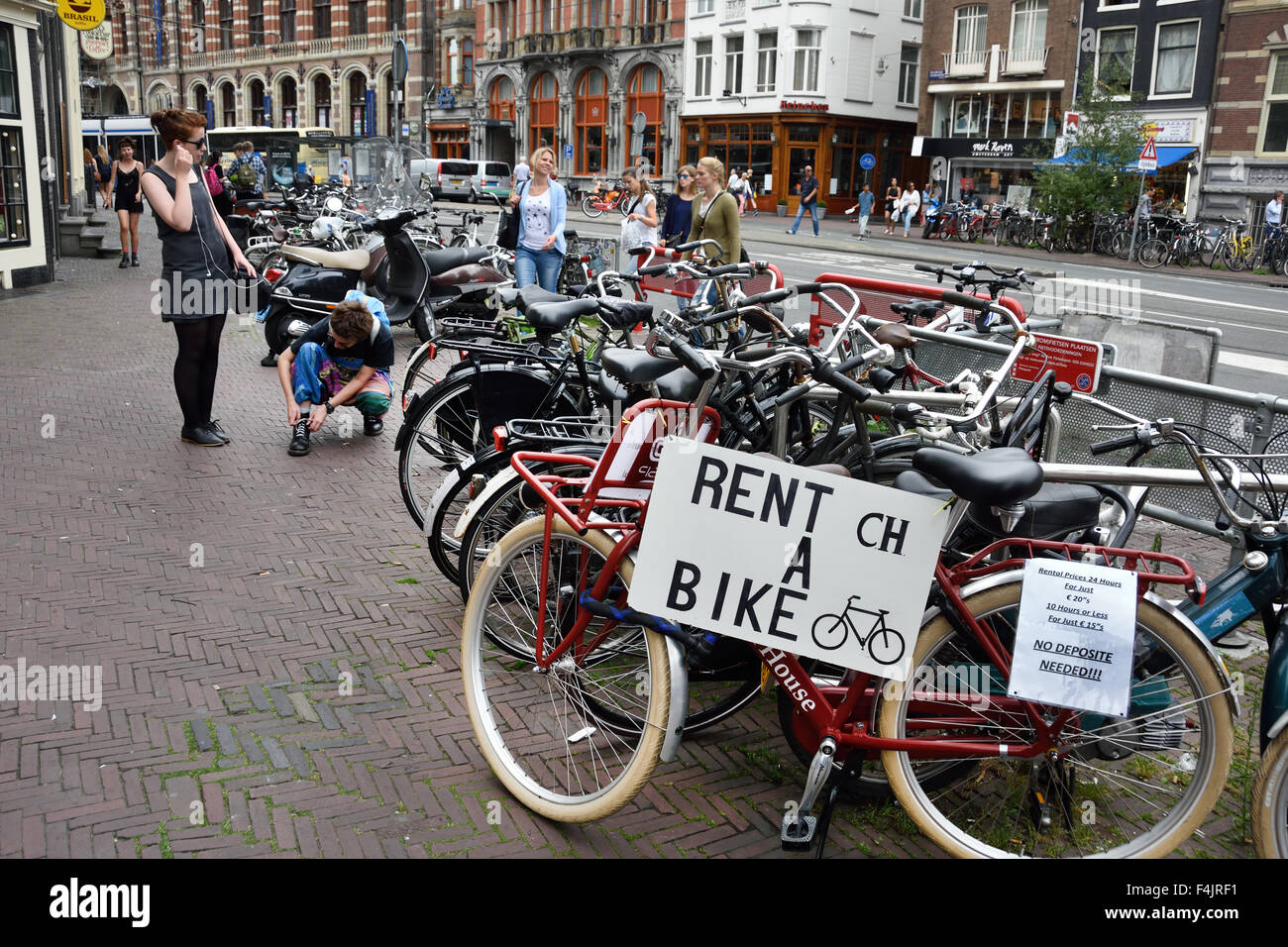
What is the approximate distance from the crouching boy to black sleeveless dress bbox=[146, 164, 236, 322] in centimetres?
57

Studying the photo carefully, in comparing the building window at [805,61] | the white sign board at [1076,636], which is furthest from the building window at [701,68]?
the white sign board at [1076,636]

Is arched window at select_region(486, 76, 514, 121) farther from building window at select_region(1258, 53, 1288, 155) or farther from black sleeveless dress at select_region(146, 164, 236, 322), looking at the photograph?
black sleeveless dress at select_region(146, 164, 236, 322)

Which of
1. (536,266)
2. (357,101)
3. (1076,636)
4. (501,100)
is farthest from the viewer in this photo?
(357,101)

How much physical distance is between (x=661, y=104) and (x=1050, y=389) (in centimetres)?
4815

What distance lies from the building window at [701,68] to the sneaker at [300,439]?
43067 millimetres

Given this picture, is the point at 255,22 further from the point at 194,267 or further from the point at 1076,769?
the point at 1076,769

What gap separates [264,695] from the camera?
3814 mm

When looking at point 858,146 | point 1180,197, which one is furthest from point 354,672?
point 858,146

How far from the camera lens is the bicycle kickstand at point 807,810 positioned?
290 cm

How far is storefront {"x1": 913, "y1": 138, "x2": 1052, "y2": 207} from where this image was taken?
1464 inches

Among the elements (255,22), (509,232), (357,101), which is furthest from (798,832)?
(255,22)

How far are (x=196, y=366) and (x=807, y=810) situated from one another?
524 cm

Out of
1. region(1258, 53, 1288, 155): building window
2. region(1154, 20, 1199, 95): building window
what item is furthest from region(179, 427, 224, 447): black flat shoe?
region(1154, 20, 1199, 95): building window

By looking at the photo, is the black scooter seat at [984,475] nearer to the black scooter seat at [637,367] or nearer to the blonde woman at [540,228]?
the black scooter seat at [637,367]
